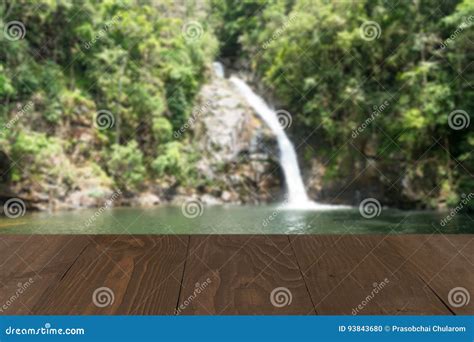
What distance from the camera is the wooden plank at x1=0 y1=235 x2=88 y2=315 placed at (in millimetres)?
896

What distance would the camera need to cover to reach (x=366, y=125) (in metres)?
12.6

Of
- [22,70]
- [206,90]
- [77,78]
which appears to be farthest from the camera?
[206,90]

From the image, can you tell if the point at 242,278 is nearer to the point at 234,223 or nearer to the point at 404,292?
the point at 404,292

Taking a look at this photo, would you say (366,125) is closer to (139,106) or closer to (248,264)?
(139,106)

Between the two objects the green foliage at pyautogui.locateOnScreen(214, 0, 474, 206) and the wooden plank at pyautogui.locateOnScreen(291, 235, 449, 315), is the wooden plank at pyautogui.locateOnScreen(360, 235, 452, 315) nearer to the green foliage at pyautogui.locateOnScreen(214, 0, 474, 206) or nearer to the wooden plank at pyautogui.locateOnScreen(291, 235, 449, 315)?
the wooden plank at pyautogui.locateOnScreen(291, 235, 449, 315)

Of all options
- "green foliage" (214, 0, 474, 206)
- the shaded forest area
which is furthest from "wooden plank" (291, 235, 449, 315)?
"green foliage" (214, 0, 474, 206)

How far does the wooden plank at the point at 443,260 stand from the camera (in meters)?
0.94

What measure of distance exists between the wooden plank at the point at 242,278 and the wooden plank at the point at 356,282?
0.04 m

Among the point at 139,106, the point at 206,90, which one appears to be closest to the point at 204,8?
the point at 206,90

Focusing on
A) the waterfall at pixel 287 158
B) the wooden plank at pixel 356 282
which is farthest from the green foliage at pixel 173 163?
the wooden plank at pixel 356 282

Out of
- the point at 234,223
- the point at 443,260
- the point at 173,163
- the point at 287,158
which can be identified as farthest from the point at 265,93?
the point at 443,260

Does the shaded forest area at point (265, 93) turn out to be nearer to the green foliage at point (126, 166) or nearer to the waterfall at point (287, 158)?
the green foliage at point (126, 166)

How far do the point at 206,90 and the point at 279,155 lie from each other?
4044 millimetres

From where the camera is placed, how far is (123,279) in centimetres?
101
